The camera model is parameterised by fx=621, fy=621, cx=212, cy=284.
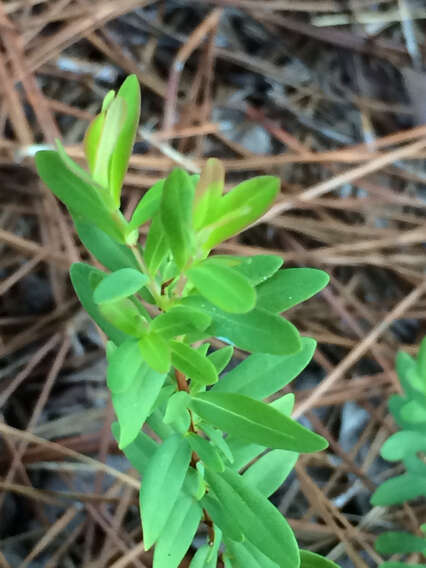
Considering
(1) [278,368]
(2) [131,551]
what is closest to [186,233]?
(1) [278,368]

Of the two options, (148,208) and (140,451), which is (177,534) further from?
(148,208)

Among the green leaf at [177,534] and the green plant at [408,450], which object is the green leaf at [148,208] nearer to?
the green leaf at [177,534]

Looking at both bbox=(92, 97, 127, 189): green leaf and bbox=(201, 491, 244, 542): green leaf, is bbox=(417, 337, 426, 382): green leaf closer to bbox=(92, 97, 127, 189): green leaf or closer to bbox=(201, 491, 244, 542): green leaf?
bbox=(201, 491, 244, 542): green leaf

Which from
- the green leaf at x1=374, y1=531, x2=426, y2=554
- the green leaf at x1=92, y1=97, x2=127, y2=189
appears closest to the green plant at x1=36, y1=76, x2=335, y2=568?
the green leaf at x1=92, y1=97, x2=127, y2=189

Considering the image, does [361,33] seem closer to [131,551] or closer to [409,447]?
[409,447]

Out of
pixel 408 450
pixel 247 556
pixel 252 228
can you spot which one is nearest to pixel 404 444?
pixel 408 450

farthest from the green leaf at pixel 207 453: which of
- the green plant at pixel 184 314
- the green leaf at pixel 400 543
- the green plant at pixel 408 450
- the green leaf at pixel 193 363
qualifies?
the green leaf at pixel 400 543
